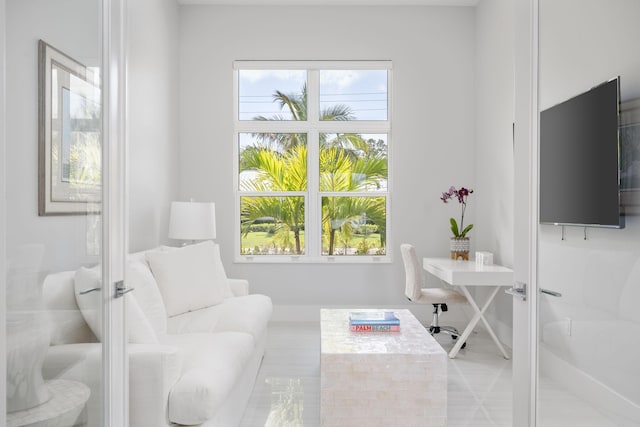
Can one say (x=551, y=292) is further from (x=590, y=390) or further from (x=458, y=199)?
(x=458, y=199)

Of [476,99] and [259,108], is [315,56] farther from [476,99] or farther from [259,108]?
[476,99]

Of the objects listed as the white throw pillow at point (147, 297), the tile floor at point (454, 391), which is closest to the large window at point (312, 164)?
the tile floor at point (454, 391)

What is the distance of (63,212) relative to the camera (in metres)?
1.48

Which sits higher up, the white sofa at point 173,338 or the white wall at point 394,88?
the white wall at point 394,88

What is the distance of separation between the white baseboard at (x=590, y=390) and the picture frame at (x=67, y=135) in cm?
169

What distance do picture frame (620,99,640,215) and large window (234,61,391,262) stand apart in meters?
3.75

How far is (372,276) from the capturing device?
16.6ft

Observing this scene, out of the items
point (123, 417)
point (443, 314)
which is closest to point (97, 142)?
point (123, 417)

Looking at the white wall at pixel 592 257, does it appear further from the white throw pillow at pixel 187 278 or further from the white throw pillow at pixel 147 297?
the white throw pillow at pixel 187 278

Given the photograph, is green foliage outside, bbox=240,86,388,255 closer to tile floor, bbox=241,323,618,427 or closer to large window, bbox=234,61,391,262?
large window, bbox=234,61,391,262

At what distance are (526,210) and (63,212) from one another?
5.26 feet

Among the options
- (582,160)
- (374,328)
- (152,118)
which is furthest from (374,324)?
(152,118)

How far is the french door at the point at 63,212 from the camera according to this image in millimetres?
1245

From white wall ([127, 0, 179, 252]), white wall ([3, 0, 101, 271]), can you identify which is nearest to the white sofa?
white wall ([3, 0, 101, 271])
